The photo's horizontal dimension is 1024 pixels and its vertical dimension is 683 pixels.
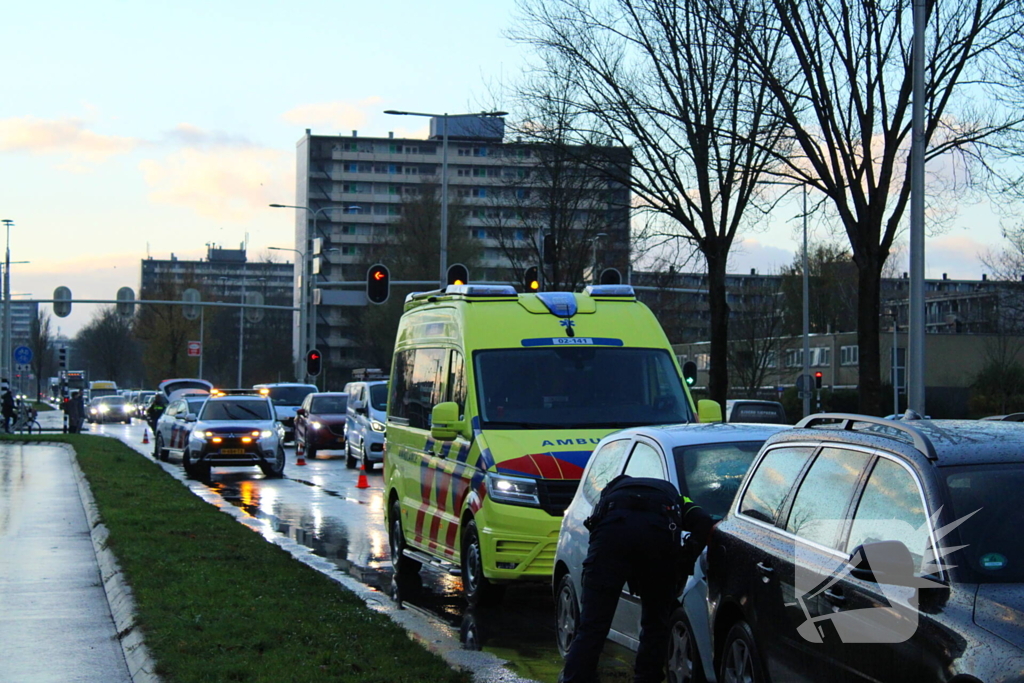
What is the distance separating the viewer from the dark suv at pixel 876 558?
14.3 feet

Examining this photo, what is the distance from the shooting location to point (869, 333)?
73.2ft

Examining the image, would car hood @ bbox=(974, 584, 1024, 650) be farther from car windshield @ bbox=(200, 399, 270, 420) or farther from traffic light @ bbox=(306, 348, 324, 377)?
traffic light @ bbox=(306, 348, 324, 377)

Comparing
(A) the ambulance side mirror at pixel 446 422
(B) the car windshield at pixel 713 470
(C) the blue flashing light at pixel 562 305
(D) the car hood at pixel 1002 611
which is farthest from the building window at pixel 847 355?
(D) the car hood at pixel 1002 611

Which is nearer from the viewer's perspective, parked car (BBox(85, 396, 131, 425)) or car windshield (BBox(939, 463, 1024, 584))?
car windshield (BBox(939, 463, 1024, 584))

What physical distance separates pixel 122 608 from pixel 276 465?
18787mm

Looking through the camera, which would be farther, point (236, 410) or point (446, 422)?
point (236, 410)

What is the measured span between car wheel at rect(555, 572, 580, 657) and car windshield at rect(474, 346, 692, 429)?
9.17 feet

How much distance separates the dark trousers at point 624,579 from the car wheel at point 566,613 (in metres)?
1.52

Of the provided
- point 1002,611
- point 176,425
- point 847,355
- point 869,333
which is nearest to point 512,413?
point 1002,611

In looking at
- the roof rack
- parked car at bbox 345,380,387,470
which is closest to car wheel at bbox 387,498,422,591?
the roof rack

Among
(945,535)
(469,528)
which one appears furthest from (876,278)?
(945,535)

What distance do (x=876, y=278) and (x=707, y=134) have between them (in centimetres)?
539

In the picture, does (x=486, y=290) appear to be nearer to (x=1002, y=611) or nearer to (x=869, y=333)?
(x=1002, y=611)

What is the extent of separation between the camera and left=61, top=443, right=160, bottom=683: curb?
314 inches
